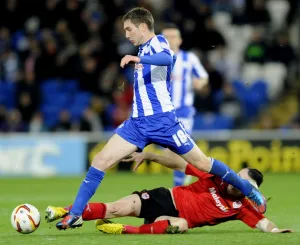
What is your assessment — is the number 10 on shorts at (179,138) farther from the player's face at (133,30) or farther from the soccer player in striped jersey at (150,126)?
the player's face at (133,30)

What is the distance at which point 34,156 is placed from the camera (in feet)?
52.0

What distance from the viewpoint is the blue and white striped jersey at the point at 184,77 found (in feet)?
36.0

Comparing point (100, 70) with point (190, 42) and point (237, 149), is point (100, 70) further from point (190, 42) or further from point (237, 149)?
point (237, 149)

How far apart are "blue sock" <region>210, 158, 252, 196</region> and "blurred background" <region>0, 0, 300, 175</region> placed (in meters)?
8.44

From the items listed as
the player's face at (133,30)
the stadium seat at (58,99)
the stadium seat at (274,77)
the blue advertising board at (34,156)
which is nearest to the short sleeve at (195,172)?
the player's face at (133,30)

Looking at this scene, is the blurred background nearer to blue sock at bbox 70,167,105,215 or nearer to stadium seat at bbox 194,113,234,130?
stadium seat at bbox 194,113,234,130

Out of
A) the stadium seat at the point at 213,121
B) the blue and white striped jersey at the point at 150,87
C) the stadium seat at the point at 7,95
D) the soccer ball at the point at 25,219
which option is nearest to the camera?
the soccer ball at the point at 25,219

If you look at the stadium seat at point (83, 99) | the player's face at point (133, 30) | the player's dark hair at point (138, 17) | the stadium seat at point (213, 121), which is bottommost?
the stadium seat at point (213, 121)

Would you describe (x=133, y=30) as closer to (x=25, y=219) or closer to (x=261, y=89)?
(x=25, y=219)

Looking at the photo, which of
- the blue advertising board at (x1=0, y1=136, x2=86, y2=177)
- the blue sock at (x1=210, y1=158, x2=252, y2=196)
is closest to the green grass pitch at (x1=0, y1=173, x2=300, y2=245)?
the blue sock at (x1=210, y1=158, x2=252, y2=196)

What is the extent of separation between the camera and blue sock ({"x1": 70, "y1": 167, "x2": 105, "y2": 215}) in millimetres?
7219

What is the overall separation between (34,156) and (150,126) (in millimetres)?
8607

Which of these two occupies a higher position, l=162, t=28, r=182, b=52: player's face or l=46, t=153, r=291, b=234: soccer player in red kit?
l=162, t=28, r=182, b=52: player's face

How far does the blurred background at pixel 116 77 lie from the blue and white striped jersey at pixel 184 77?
4.88m
